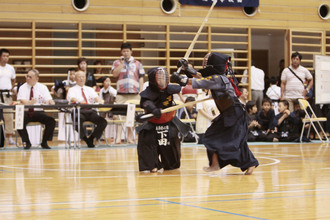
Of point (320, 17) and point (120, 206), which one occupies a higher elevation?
point (320, 17)

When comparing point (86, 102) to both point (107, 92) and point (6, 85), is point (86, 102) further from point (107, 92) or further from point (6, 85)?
point (107, 92)

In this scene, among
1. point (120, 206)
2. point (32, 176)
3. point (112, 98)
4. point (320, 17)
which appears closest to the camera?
point (120, 206)

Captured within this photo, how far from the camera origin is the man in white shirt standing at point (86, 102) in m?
11.3

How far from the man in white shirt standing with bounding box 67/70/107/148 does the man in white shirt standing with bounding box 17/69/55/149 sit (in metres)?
0.50

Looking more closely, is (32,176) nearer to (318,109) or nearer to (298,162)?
(298,162)

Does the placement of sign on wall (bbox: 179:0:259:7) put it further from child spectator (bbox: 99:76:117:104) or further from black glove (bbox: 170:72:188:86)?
black glove (bbox: 170:72:188:86)

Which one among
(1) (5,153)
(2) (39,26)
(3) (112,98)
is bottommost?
(1) (5,153)

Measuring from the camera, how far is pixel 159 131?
7.01m

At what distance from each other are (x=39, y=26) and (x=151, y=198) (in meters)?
11.6

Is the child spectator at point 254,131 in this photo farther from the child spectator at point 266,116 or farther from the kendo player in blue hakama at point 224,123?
the kendo player in blue hakama at point 224,123

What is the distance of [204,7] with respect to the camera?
625 inches

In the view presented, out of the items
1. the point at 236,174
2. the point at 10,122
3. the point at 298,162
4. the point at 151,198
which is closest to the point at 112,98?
the point at 10,122

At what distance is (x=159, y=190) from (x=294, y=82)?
8917 millimetres

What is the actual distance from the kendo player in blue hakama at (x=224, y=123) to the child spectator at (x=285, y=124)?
6544mm
